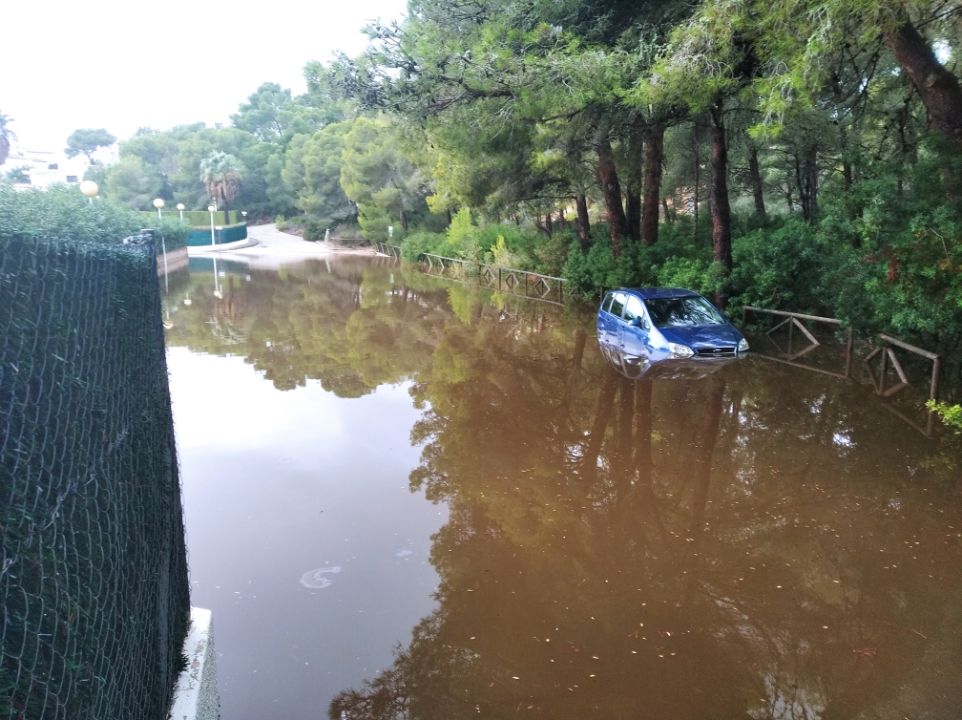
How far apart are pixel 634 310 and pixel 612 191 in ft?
27.8

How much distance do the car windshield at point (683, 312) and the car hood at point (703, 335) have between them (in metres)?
0.27

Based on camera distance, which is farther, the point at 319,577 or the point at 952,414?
the point at 952,414

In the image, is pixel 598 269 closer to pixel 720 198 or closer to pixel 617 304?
pixel 720 198

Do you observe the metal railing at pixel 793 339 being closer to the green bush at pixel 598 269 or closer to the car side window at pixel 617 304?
the car side window at pixel 617 304

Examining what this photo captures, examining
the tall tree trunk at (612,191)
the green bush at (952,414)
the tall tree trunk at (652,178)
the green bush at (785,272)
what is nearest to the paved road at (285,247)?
the tall tree trunk at (612,191)

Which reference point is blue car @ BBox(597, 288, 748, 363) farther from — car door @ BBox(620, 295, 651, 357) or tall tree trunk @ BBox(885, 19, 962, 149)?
tall tree trunk @ BBox(885, 19, 962, 149)

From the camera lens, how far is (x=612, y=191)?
21.8 m

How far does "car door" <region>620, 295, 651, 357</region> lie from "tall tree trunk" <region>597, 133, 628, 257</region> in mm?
6853

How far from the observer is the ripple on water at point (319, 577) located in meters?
5.84

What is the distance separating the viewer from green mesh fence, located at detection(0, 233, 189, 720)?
2074mm

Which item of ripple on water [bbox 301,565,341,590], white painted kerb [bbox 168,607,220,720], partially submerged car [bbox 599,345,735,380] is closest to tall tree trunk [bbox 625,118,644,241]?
partially submerged car [bbox 599,345,735,380]

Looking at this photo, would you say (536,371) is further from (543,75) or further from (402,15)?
(402,15)

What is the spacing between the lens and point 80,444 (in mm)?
2703

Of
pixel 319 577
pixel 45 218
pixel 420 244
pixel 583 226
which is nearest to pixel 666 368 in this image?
pixel 319 577
